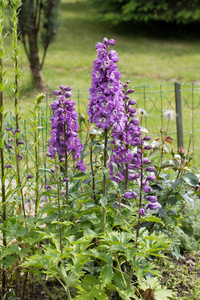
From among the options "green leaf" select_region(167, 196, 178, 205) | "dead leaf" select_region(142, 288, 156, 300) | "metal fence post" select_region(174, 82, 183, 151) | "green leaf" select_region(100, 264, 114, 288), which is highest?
"metal fence post" select_region(174, 82, 183, 151)

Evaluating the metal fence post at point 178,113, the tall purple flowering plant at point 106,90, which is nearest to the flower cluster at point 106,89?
the tall purple flowering plant at point 106,90

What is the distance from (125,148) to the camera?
9.15 ft

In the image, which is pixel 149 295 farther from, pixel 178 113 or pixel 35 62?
pixel 35 62

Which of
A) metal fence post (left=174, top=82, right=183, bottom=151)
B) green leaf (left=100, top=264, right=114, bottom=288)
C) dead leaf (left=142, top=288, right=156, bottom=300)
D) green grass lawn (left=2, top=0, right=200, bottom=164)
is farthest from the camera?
green grass lawn (left=2, top=0, right=200, bottom=164)

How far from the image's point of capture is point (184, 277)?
337cm

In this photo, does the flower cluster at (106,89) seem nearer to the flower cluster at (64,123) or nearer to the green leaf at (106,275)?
the flower cluster at (64,123)

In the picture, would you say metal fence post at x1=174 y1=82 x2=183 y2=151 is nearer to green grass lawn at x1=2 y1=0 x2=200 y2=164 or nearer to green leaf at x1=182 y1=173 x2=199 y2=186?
green grass lawn at x1=2 y1=0 x2=200 y2=164

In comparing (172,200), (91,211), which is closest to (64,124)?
(91,211)

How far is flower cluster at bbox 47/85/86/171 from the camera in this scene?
2564 mm

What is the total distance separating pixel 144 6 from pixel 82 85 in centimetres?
460

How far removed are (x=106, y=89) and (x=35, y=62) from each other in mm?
6652

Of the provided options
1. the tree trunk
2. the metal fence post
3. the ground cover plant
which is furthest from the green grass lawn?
the ground cover plant

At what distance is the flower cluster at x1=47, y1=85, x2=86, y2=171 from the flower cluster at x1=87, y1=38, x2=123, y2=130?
0.51 ft

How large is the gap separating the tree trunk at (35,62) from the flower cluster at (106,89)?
6.41 meters
